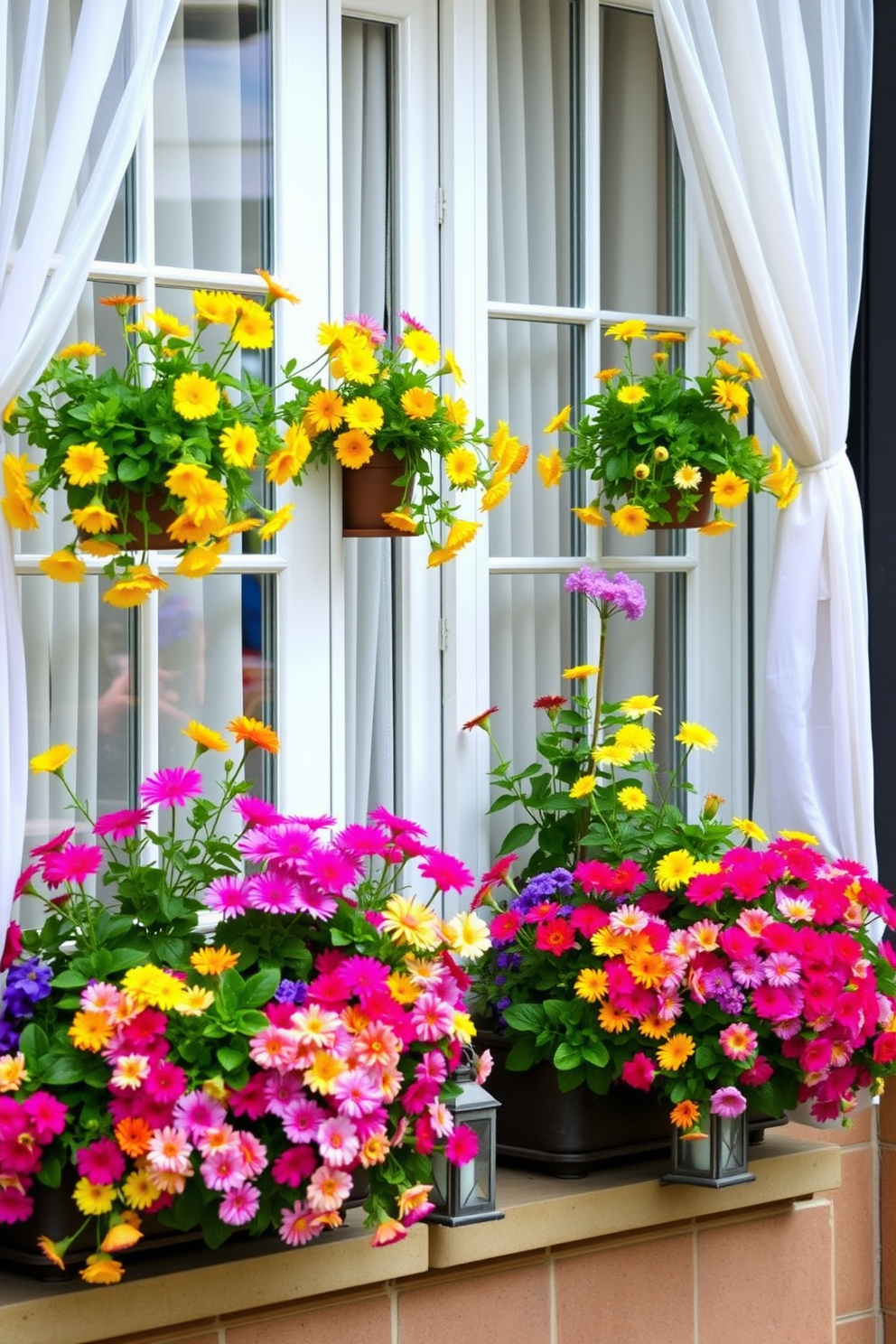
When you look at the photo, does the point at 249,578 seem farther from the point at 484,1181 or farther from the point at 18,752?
the point at 484,1181

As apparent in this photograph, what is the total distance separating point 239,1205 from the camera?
1.79 metres

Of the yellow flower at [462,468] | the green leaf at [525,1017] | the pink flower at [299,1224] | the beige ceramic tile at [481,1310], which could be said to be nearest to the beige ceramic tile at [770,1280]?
the beige ceramic tile at [481,1310]

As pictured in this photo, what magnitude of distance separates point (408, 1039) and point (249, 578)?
2.46ft

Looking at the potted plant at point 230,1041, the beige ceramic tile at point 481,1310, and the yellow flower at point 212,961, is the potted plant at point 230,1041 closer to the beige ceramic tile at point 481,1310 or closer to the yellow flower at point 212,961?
the yellow flower at point 212,961

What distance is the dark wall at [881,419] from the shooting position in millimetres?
2889

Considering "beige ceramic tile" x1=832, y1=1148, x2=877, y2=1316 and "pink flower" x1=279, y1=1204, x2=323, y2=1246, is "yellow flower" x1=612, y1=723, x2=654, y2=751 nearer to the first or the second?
"pink flower" x1=279, y1=1204, x2=323, y2=1246

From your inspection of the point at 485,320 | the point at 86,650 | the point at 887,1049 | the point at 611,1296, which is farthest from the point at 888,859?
the point at 86,650

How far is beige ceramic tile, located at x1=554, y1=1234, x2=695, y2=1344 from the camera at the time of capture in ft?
7.48

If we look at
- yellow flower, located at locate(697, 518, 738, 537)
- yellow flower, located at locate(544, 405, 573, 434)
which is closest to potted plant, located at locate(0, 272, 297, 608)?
yellow flower, located at locate(544, 405, 573, 434)

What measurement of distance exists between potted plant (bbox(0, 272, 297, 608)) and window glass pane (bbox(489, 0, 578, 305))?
645 mm

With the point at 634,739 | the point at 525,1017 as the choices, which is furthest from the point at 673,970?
the point at 634,739

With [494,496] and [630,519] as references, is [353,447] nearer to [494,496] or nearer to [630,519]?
[494,496]

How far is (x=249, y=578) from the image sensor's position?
240 cm

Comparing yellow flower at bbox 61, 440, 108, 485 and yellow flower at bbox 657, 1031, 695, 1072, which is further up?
yellow flower at bbox 61, 440, 108, 485
